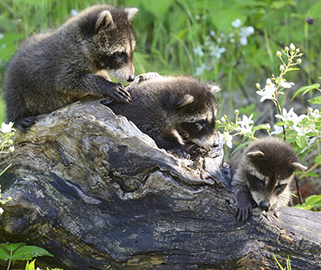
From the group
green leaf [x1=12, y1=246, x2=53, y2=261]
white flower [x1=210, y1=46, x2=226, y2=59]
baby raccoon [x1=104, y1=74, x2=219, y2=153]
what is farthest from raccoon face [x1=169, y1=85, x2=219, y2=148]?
white flower [x1=210, y1=46, x2=226, y2=59]

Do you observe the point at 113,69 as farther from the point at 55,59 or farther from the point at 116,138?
the point at 116,138

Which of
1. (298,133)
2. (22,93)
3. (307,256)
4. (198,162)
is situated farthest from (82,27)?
(307,256)

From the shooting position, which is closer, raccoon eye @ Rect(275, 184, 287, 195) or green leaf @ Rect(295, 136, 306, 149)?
raccoon eye @ Rect(275, 184, 287, 195)

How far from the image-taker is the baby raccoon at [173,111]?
15.9ft

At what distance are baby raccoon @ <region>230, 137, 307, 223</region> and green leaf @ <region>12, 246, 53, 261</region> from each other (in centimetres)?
169

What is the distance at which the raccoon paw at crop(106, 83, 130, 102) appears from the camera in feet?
15.4

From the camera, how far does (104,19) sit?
16.1 feet

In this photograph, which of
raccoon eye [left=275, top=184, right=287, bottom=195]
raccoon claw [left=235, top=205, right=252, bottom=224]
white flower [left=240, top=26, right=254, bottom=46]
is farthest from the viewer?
white flower [left=240, top=26, right=254, bottom=46]

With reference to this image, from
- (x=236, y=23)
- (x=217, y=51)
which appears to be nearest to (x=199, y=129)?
(x=236, y=23)

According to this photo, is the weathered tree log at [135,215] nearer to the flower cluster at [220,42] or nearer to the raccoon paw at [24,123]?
the raccoon paw at [24,123]

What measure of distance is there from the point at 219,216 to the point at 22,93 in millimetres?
2551

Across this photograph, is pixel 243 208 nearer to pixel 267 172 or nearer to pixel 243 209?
pixel 243 209

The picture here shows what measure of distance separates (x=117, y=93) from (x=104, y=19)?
817 millimetres

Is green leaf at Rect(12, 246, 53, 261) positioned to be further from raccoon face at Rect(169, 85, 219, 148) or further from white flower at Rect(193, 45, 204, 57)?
white flower at Rect(193, 45, 204, 57)
